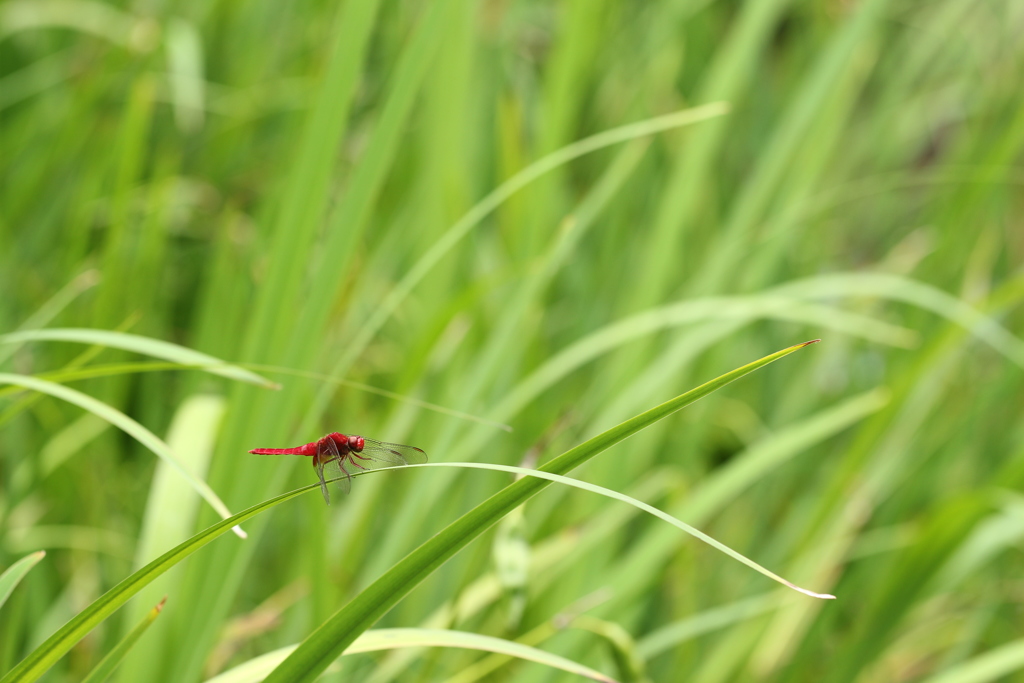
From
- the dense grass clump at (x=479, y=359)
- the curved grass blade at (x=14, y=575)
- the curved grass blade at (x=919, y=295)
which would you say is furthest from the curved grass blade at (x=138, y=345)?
the curved grass blade at (x=919, y=295)

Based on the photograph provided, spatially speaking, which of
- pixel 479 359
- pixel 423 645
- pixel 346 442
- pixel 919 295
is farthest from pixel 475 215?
pixel 919 295

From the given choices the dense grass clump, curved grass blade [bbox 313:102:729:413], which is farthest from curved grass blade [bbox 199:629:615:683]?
curved grass blade [bbox 313:102:729:413]

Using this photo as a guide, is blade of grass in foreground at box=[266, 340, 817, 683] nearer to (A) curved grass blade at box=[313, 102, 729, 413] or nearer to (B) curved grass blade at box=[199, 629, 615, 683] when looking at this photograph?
(B) curved grass blade at box=[199, 629, 615, 683]

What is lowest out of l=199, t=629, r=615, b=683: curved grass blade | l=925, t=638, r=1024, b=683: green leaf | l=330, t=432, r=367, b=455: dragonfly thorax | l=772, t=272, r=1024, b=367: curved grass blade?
l=925, t=638, r=1024, b=683: green leaf

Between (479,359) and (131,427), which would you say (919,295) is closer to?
(479,359)

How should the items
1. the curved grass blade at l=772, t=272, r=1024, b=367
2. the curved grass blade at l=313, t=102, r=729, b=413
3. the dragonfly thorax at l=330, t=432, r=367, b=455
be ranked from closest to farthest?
the dragonfly thorax at l=330, t=432, r=367, b=455
the curved grass blade at l=313, t=102, r=729, b=413
the curved grass blade at l=772, t=272, r=1024, b=367

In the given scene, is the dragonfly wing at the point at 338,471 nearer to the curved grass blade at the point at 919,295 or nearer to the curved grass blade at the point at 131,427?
the curved grass blade at the point at 131,427

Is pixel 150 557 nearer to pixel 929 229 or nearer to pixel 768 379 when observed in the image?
pixel 768 379
